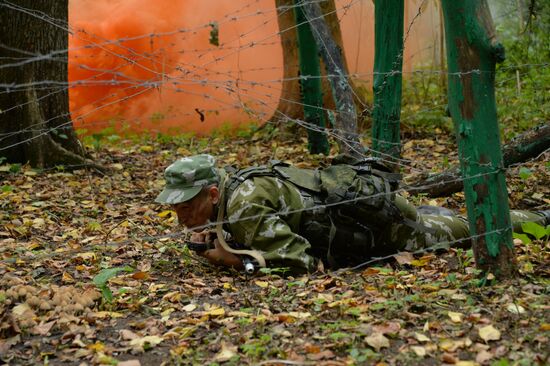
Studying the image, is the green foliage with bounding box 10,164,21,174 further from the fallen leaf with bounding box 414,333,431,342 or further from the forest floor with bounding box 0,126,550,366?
the fallen leaf with bounding box 414,333,431,342

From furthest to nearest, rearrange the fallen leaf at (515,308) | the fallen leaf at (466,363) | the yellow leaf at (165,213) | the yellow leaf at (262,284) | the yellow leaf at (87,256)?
the yellow leaf at (165,213) → the yellow leaf at (87,256) → the yellow leaf at (262,284) → the fallen leaf at (515,308) → the fallen leaf at (466,363)

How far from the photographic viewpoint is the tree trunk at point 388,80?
20.9 ft

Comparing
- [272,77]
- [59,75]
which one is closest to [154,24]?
[272,77]

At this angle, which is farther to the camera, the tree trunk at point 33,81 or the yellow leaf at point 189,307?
the tree trunk at point 33,81

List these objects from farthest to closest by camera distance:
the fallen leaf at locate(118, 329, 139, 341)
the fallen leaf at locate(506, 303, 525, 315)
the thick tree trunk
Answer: the thick tree trunk → the fallen leaf at locate(118, 329, 139, 341) → the fallen leaf at locate(506, 303, 525, 315)

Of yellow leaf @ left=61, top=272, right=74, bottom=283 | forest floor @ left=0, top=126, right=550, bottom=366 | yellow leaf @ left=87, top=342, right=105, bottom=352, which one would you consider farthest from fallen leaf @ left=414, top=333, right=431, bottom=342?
yellow leaf @ left=61, top=272, right=74, bottom=283

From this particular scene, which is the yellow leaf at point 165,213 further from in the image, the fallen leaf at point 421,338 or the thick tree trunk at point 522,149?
the fallen leaf at point 421,338

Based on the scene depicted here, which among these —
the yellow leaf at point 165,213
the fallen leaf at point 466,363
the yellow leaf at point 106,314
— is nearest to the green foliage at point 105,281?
the yellow leaf at point 106,314

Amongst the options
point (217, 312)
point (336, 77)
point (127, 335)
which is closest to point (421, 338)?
point (217, 312)

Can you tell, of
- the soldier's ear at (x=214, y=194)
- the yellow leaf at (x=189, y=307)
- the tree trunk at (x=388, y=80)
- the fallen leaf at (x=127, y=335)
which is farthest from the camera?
the tree trunk at (x=388, y=80)

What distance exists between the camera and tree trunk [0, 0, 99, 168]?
7781 millimetres

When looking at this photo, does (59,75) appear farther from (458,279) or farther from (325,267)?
(458,279)

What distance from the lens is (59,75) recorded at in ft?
26.5

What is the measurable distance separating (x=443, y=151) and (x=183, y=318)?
536 centimetres
